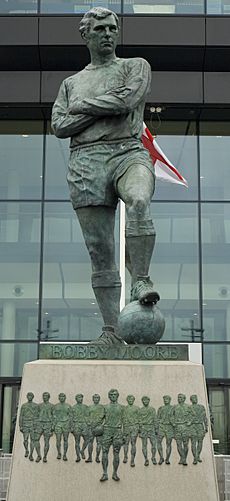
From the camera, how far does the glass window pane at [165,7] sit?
1895 centimetres

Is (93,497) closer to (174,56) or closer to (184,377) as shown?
(184,377)

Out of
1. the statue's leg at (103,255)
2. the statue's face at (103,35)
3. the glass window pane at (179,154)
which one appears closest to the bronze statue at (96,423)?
the statue's leg at (103,255)

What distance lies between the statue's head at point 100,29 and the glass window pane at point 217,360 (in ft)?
45.3

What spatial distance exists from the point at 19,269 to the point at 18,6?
20.6 ft

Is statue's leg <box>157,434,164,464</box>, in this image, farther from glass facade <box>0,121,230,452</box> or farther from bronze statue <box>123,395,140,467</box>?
glass facade <box>0,121,230,452</box>

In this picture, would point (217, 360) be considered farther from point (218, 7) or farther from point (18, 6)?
point (18, 6)

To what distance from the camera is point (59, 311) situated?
1947cm

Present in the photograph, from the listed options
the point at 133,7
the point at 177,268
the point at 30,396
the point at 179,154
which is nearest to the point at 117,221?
the point at 177,268

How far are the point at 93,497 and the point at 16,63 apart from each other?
15407mm

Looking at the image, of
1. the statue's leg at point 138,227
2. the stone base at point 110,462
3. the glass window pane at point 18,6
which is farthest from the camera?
the glass window pane at point 18,6

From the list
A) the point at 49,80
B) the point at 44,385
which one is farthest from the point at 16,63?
the point at 44,385

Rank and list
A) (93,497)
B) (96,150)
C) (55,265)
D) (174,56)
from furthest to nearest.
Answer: (55,265)
(174,56)
(96,150)
(93,497)

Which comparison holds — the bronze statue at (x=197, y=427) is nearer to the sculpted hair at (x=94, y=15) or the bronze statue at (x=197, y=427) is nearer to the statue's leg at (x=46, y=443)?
the statue's leg at (x=46, y=443)

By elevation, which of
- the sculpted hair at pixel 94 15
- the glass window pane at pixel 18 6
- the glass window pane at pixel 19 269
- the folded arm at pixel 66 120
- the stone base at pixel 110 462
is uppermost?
the glass window pane at pixel 18 6
